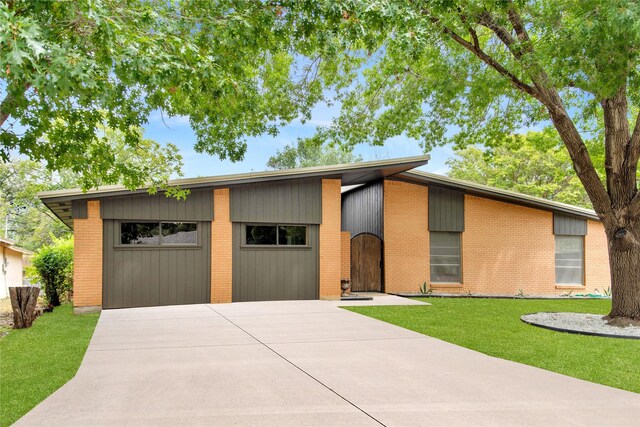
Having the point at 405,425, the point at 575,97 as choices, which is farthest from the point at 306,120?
the point at 405,425

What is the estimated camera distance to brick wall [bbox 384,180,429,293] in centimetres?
1706

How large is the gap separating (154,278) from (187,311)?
1.58m

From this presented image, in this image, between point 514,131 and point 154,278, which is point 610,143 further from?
point 154,278

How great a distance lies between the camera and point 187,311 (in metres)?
11.6

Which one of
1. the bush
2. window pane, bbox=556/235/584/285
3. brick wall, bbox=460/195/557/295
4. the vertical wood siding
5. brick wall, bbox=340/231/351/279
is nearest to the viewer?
the bush

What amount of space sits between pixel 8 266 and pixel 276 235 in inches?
781

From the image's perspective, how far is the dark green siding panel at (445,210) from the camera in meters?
17.4

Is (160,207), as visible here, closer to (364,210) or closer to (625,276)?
(364,210)

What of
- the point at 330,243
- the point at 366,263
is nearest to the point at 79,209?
the point at 330,243

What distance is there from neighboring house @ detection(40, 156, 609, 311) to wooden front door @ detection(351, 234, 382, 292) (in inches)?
1.5

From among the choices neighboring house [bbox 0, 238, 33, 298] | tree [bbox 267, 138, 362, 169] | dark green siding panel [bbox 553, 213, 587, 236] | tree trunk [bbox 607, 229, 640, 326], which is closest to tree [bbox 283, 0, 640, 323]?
tree trunk [bbox 607, 229, 640, 326]

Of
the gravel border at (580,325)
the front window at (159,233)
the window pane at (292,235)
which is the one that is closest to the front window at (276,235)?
the window pane at (292,235)

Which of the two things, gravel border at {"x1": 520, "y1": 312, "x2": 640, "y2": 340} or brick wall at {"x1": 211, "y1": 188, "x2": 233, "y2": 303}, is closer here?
gravel border at {"x1": 520, "y1": 312, "x2": 640, "y2": 340}

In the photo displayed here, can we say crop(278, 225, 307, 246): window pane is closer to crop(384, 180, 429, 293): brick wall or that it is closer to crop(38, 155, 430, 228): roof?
crop(38, 155, 430, 228): roof
